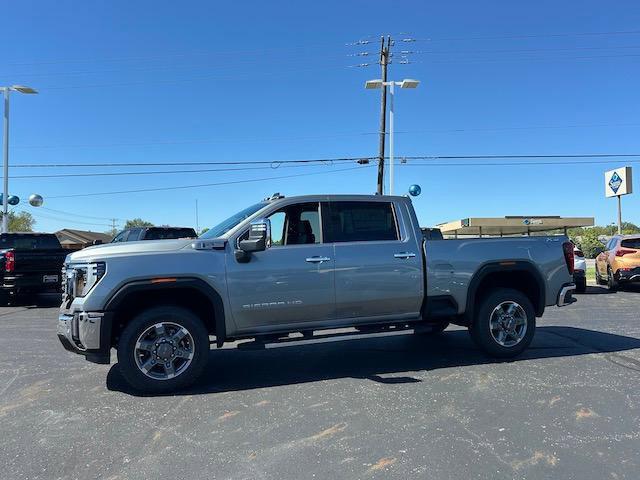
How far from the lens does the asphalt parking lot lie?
3.73 m

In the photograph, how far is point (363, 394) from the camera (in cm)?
532

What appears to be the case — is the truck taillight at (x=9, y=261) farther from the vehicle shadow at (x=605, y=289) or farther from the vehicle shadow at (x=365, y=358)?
the vehicle shadow at (x=605, y=289)

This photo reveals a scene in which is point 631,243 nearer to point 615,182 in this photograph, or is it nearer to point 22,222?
point 615,182

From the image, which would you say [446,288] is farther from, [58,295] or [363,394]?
[58,295]

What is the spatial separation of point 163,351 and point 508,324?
4.14 m

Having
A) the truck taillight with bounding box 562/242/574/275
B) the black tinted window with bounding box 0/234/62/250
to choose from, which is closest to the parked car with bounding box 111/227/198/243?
the black tinted window with bounding box 0/234/62/250

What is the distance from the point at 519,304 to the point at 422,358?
1395 mm

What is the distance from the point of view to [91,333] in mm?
5316

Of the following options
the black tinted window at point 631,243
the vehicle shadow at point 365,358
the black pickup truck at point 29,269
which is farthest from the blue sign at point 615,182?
the black pickup truck at point 29,269

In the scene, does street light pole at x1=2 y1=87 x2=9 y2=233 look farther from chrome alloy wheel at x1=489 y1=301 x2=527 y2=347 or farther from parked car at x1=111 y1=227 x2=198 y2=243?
A: chrome alloy wheel at x1=489 y1=301 x2=527 y2=347

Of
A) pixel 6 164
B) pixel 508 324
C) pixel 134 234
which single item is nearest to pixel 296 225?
pixel 508 324

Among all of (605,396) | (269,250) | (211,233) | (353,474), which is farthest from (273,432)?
(605,396)

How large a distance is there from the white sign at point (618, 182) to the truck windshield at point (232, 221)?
79.1 feet

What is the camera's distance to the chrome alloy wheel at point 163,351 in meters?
5.45
